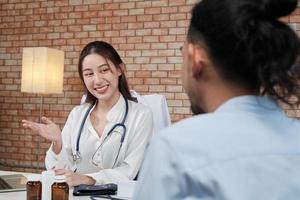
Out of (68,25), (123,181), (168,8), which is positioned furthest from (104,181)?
(68,25)

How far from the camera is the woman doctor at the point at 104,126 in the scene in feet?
7.21

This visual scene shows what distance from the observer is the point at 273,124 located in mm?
762

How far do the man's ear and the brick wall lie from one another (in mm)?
2939

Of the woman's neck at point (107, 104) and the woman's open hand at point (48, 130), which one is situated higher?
the woman's neck at point (107, 104)

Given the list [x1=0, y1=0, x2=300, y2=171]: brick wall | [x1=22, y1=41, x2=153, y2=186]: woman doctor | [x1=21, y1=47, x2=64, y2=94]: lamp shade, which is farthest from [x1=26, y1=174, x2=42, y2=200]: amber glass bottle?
[x1=0, y1=0, x2=300, y2=171]: brick wall

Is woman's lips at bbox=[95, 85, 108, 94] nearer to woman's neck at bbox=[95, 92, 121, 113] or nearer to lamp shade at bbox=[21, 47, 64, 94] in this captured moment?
woman's neck at bbox=[95, 92, 121, 113]

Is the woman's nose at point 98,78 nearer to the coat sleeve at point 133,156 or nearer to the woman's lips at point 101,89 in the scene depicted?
the woman's lips at point 101,89

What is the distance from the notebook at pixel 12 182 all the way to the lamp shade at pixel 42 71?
1.67 metres

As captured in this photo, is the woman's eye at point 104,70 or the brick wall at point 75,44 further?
the brick wall at point 75,44

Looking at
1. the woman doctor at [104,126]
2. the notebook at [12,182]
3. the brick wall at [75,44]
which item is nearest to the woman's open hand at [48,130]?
the woman doctor at [104,126]

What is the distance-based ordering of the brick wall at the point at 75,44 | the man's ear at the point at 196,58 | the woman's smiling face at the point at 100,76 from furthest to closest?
the brick wall at the point at 75,44
the woman's smiling face at the point at 100,76
the man's ear at the point at 196,58

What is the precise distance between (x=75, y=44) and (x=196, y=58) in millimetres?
3592

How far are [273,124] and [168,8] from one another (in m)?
3.29

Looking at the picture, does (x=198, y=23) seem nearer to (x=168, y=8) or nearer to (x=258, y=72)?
(x=258, y=72)
